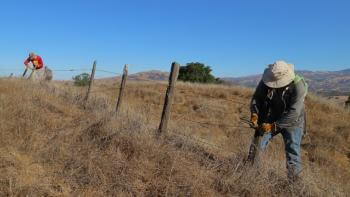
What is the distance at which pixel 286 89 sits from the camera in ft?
17.5

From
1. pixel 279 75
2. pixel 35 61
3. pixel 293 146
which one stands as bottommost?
pixel 293 146

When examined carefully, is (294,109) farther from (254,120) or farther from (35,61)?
(35,61)

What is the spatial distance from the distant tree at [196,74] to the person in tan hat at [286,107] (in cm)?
3112

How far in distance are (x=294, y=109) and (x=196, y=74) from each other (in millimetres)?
31961

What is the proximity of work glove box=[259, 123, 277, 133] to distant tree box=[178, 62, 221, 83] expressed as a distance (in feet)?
103

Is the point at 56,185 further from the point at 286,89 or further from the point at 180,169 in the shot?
the point at 286,89

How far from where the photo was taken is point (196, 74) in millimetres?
37125

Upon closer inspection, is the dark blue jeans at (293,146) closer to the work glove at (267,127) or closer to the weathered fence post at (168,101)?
the work glove at (267,127)

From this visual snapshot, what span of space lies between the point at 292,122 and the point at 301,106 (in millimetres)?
239

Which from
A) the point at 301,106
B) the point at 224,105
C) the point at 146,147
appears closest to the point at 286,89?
the point at 301,106

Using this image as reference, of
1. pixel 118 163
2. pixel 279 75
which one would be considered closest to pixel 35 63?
pixel 118 163

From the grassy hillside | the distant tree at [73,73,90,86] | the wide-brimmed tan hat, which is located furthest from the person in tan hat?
the distant tree at [73,73,90,86]

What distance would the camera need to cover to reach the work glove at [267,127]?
207 inches

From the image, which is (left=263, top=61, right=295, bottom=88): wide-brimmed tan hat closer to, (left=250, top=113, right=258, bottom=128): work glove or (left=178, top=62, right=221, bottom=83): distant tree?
(left=250, top=113, right=258, bottom=128): work glove
